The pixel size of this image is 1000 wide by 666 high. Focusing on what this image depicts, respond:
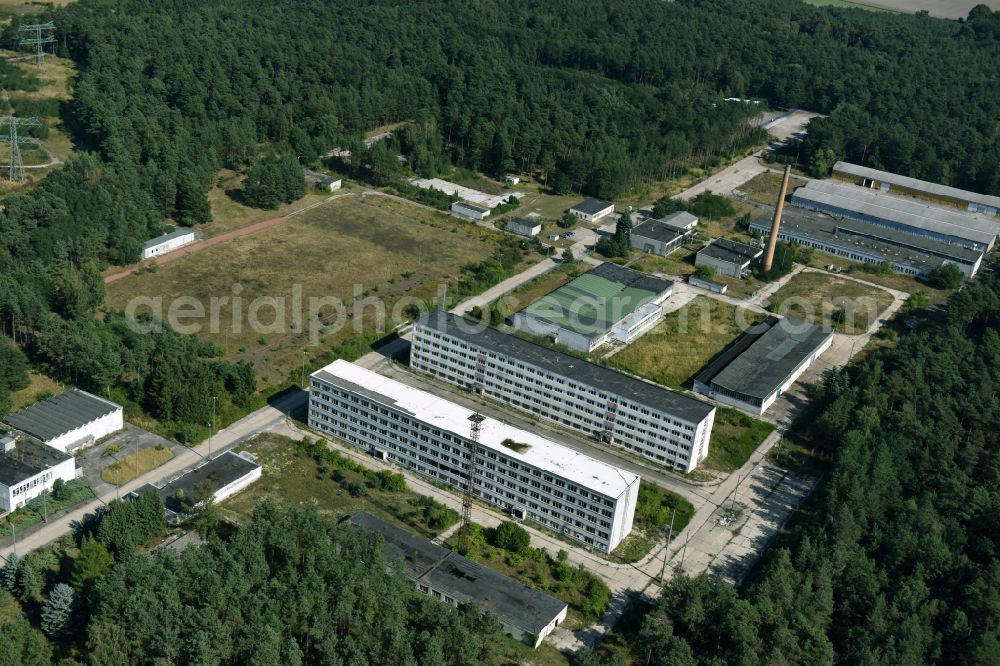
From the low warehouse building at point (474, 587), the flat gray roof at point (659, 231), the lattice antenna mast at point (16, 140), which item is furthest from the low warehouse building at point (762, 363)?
the lattice antenna mast at point (16, 140)

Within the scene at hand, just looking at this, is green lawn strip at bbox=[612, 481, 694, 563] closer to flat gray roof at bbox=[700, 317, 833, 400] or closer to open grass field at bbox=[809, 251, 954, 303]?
flat gray roof at bbox=[700, 317, 833, 400]

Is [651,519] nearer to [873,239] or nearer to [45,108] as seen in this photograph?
[873,239]

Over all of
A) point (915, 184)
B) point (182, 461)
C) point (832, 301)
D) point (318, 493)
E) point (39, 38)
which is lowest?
point (318, 493)

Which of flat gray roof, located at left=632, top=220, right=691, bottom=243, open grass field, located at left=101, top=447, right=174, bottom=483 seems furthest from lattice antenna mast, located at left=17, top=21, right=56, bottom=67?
open grass field, located at left=101, top=447, right=174, bottom=483

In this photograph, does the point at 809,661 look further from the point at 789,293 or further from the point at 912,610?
the point at 789,293

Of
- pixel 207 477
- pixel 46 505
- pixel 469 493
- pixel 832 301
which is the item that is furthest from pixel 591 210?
pixel 46 505

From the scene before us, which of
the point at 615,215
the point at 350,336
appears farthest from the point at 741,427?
the point at 615,215
